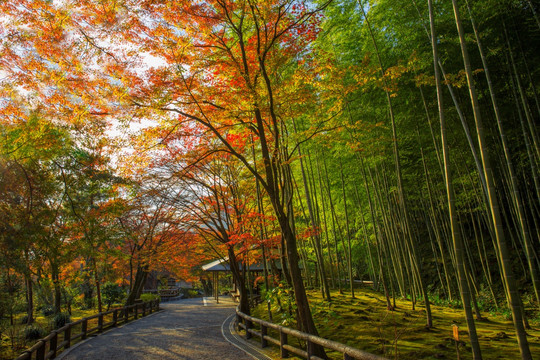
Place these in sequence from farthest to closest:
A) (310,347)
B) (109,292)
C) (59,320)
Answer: (109,292), (59,320), (310,347)

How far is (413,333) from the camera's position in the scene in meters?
4.98

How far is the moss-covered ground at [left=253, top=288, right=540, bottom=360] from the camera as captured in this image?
159 inches

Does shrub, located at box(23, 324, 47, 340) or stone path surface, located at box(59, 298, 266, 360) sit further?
shrub, located at box(23, 324, 47, 340)

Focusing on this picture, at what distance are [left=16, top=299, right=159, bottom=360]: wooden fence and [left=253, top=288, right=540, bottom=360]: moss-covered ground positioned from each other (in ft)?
13.3

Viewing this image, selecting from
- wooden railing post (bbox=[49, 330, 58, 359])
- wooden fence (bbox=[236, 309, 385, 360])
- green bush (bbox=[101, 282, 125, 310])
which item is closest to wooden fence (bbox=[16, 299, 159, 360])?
wooden railing post (bbox=[49, 330, 58, 359])

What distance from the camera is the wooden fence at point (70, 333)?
4.61m

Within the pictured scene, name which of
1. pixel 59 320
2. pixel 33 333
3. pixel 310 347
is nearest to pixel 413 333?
pixel 310 347

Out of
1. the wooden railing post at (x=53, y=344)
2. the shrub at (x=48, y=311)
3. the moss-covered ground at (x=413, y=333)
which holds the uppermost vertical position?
the wooden railing post at (x=53, y=344)

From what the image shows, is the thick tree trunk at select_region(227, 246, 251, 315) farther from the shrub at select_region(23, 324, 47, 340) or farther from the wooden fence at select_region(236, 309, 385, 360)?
the shrub at select_region(23, 324, 47, 340)

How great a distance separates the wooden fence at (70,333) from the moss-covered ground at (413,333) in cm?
407

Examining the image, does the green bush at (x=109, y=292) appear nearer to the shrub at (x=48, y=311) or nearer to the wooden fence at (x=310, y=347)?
the shrub at (x=48, y=311)

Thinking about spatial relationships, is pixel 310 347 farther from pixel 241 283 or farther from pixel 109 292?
pixel 109 292

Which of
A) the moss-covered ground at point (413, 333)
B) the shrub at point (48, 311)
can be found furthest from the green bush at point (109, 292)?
the moss-covered ground at point (413, 333)

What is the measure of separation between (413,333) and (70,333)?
6.29 m
